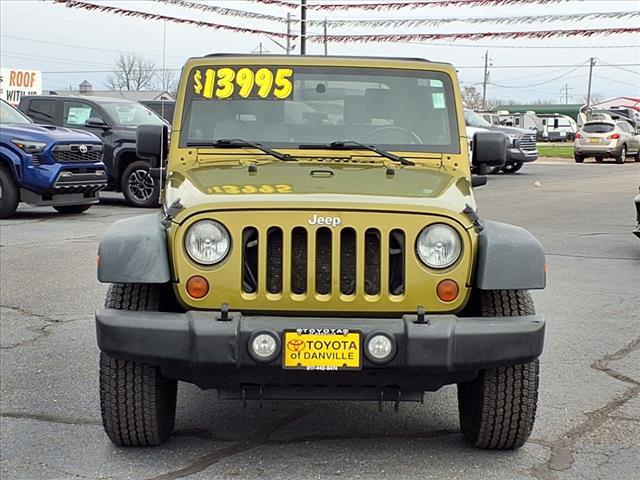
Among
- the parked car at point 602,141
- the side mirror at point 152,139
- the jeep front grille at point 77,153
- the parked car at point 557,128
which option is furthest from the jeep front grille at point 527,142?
the parked car at point 557,128

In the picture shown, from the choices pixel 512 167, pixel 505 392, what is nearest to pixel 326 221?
pixel 505 392

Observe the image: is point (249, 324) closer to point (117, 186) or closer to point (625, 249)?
point (625, 249)

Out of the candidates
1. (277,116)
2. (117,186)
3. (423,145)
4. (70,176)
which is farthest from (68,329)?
(117,186)

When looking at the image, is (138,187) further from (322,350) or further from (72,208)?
(322,350)

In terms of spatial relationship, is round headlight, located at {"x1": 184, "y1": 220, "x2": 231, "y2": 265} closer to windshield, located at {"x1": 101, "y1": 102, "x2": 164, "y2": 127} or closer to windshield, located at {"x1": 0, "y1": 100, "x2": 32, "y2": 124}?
windshield, located at {"x1": 0, "y1": 100, "x2": 32, "y2": 124}

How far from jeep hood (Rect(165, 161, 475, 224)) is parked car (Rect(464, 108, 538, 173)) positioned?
1948 centimetres

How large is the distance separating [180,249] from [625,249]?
8443mm

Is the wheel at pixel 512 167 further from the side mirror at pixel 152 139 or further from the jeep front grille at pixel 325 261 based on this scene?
the jeep front grille at pixel 325 261

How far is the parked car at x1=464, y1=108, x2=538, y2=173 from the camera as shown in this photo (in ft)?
80.4

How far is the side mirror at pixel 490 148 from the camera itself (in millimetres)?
5602

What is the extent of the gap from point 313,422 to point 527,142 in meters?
22.4

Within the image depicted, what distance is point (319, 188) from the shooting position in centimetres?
420

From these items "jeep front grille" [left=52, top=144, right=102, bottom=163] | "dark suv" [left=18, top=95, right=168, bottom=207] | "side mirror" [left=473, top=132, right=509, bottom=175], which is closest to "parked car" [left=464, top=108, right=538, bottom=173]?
"dark suv" [left=18, top=95, right=168, bottom=207]

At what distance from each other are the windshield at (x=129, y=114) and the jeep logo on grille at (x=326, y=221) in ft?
39.8
